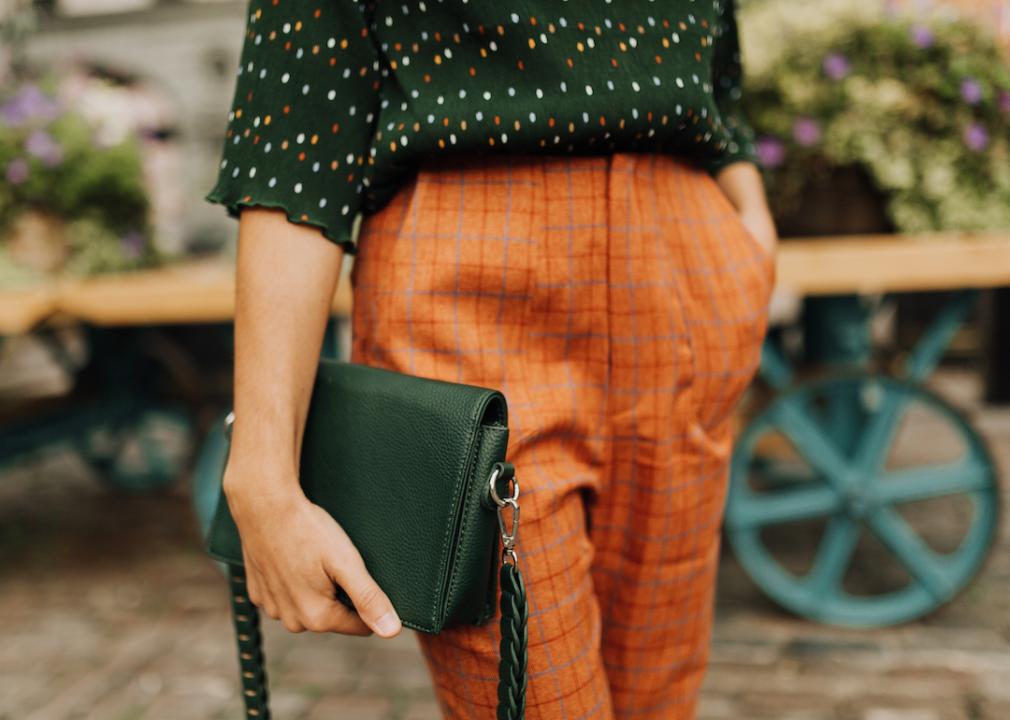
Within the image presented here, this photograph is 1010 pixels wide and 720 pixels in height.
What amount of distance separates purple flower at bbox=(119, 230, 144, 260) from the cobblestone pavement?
3.71 feet

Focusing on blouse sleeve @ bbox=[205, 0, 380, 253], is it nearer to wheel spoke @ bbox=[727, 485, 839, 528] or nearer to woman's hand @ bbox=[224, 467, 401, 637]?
woman's hand @ bbox=[224, 467, 401, 637]

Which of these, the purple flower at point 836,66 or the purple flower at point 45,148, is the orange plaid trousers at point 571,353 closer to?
the purple flower at point 836,66

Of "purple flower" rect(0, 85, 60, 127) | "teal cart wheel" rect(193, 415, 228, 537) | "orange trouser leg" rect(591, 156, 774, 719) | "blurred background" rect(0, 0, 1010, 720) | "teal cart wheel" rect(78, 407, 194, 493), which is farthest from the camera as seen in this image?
"teal cart wheel" rect(78, 407, 194, 493)

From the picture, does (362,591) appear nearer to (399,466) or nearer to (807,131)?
(399,466)

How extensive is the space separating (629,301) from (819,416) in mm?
2893

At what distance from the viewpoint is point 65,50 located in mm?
14211

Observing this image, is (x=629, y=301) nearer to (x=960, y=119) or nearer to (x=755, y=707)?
(x=755, y=707)

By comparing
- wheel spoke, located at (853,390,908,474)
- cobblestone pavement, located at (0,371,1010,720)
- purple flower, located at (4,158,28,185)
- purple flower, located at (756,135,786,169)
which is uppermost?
purple flower, located at (756,135,786,169)

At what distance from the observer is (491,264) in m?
0.88

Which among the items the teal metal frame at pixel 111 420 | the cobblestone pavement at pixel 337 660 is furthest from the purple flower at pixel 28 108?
the cobblestone pavement at pixel 337 660

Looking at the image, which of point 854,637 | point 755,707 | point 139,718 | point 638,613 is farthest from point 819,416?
point 638,613

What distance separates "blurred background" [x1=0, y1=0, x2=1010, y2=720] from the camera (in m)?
2.46

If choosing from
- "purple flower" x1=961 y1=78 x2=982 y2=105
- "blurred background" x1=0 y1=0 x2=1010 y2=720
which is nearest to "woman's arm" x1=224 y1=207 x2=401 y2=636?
"blurred background" x1=0 y1=0 x2=1010 y2=720

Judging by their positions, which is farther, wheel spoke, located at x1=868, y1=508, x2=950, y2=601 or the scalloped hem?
wheel spoke, located at x1=868, y1=508, x2=950, y2=601
